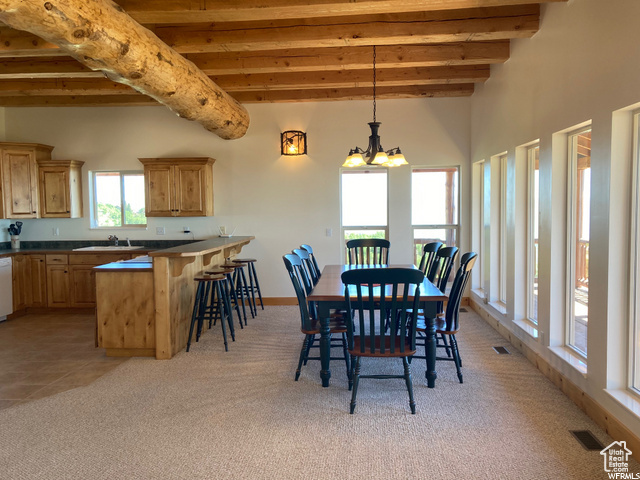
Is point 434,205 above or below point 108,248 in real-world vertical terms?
above

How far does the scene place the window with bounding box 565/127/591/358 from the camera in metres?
3.17

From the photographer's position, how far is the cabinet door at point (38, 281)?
5.73 meters

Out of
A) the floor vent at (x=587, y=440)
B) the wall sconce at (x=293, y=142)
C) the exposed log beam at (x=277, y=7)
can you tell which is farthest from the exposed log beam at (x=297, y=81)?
the floor vent at (x=587, y=440)

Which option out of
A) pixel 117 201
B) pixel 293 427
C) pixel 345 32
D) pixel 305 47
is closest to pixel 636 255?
pixel 293 427

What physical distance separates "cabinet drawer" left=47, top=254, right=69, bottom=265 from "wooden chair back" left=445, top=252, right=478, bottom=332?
16.0 feet

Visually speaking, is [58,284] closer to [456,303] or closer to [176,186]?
[176,186]

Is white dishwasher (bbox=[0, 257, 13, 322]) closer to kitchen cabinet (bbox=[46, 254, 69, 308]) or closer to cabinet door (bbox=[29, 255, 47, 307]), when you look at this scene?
cabinet door (bbox=[29, 255, 47, 307])

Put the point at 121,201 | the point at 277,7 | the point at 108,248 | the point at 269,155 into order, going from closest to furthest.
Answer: the point at 277,7, the point at 108,248, the point at 269,155, the point at 121,201

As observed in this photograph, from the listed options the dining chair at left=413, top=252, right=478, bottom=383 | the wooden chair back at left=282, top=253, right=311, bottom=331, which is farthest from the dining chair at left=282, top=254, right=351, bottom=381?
the dining chair at left=413, top=252, right=478, bottom=383

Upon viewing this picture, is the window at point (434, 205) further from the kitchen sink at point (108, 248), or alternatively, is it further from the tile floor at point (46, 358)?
the tile floor at point (46, 358)

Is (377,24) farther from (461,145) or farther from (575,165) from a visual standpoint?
(461,145)

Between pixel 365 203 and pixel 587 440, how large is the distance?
13.3 feet

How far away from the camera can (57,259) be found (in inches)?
225

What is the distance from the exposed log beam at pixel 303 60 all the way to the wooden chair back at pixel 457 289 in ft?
7.23
